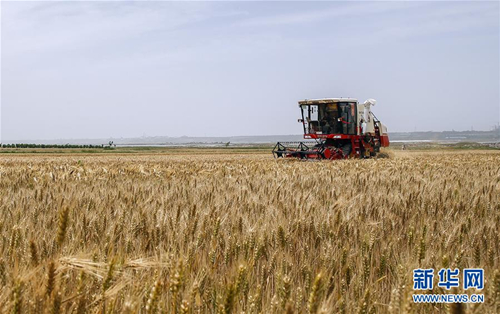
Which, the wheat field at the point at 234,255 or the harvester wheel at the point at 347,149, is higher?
the wheat field at the point at 234,255

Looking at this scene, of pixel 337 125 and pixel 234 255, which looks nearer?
pixel 234 255

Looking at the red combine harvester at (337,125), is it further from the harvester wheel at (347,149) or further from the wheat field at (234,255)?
the wheat field at (234,255)

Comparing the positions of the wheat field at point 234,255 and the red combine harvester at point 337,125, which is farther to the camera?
the red combine harvester at point 337,125

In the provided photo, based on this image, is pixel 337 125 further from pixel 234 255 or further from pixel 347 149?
pixel 234 255

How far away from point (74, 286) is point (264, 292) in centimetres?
74

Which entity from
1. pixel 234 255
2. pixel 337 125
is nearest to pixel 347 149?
pixel 337 125

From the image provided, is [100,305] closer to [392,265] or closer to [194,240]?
[194,240]

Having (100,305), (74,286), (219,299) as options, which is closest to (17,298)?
(100,305)

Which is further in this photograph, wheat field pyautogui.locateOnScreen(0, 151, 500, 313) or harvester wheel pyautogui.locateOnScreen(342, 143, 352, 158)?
harvester wheel pyautogui.locateOnScreen(342, 143, 352, 158)

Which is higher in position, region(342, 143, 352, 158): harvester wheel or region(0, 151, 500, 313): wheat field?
region(0, 151, 500, 313): wheat field

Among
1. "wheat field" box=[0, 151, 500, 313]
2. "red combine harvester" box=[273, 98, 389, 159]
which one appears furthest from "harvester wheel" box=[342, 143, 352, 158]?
"wheat field" box=[0, 151, 500, 313]

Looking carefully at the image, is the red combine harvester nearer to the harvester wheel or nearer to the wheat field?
the harvester wheel

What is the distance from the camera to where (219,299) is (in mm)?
1560

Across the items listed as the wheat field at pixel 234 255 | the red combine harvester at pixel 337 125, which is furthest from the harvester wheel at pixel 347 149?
the wheat field at pixel 234 255
